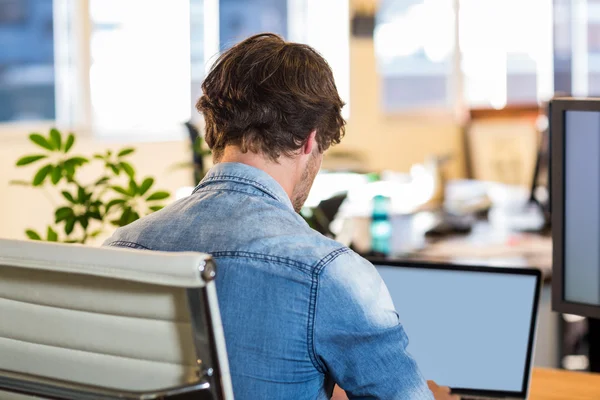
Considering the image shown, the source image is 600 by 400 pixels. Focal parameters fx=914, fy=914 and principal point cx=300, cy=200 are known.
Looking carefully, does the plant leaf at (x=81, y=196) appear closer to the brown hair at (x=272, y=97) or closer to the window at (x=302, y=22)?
the brown hair at (x=272, y=97)

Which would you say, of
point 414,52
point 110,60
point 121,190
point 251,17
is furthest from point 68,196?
point 414,52

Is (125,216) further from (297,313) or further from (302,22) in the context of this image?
(302,22)

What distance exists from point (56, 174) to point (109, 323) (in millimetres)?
1112

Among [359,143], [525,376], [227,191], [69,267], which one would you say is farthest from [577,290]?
[359,143]

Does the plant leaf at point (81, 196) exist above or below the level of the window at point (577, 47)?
below

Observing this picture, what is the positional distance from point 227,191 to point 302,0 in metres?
5.91

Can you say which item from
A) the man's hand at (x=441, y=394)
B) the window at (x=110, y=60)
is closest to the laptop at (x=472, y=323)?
the man's hand at (x=441, y=394)

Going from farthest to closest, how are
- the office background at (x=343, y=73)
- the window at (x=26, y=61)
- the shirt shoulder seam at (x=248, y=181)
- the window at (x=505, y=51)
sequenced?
the window at (x=505, y=51) < the office background at (x=343, y=73) < the window at (x=26, y=61) < the shirt shoulder seam at (x=248, y=181)

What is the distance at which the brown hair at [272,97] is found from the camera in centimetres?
123

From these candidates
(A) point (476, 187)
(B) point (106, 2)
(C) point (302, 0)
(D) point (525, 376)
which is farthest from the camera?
(C) point (302, 0)

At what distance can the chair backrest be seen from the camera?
2.98ft

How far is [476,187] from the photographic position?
4562mm

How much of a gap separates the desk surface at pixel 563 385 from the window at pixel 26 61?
4.21 meters

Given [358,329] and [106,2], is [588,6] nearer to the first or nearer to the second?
[106,2]
